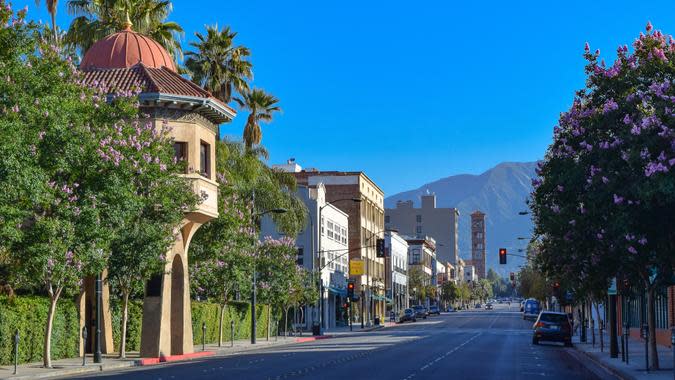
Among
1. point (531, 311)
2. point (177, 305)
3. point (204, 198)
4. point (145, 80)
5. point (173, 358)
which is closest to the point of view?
point (173, 358)

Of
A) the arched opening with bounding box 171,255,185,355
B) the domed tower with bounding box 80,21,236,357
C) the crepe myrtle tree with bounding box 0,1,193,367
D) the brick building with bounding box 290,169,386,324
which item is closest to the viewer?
the crepe myrtle tree with bounding box 0,1,193,367

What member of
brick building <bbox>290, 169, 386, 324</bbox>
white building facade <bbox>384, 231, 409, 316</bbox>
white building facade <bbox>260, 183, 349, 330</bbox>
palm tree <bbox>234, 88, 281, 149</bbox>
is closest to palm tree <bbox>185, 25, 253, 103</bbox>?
palm tree <bbox>234, 88, 281, 149</bbox>

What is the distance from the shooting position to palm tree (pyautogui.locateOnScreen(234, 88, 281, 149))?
67.0 metres

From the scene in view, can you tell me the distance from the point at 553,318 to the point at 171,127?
79.3 ft

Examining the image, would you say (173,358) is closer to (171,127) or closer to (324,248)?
(171,127)

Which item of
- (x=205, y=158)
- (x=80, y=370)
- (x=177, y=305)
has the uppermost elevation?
(x=205, y=158)

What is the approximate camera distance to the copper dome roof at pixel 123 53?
4375 centimetres

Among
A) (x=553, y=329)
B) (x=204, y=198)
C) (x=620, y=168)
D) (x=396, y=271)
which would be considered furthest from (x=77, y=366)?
(x=396, y=271)

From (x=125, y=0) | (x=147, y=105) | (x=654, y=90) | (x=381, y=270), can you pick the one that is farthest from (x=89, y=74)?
(x=381, y=270)

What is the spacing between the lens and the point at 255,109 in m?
67.8

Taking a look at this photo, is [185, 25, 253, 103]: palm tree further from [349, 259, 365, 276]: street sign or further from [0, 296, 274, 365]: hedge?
[349, 259, 365, 276]: street sign

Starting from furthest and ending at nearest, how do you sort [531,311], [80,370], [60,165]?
[531,311], [80,370], [60,165]

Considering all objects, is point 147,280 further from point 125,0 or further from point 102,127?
point 125,0

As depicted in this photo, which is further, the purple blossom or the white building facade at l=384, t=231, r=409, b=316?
the white building facade at l=384, t=231, r=409, b=316
